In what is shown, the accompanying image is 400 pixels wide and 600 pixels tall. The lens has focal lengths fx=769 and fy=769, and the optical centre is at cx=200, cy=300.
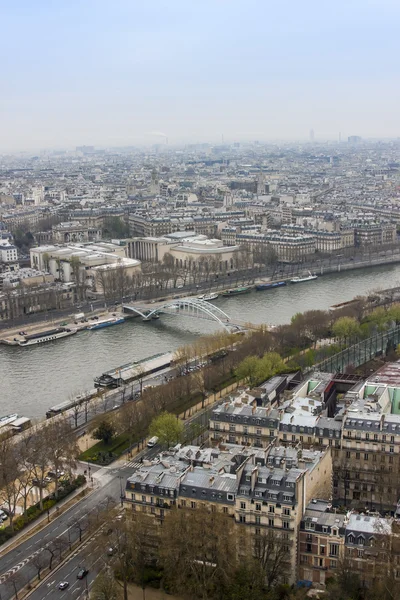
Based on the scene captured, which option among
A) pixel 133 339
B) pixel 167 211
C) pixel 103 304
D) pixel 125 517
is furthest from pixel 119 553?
pixel 167 211

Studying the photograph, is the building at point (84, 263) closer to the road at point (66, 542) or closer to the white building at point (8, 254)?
the white building at point (8, 254)

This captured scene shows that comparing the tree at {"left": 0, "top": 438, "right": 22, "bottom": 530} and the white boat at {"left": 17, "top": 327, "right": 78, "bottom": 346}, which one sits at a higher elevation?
the tree at {"left": 0, "top": 438, "right": 22, "bottom": 530}

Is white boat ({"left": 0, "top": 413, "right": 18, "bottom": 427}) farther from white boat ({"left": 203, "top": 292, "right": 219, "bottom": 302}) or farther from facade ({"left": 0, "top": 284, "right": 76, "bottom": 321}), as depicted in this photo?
white boat ({"left": 203, "top": 292, "right": 219, "bottom": 302})

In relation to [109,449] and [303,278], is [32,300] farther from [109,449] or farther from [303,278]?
[109,449]

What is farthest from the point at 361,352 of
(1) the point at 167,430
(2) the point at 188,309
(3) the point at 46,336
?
(3) the point at 46,336

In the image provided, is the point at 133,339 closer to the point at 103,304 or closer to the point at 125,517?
the point at 103,304

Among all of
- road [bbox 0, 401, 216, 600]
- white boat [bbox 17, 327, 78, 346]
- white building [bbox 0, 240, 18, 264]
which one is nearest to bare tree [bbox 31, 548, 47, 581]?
road [bbox 0, 401, 216, 600]
